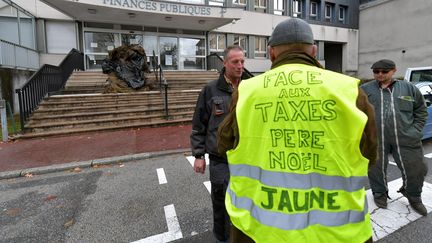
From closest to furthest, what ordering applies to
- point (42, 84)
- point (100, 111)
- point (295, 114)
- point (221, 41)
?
point (295, 114), point (100, 111), point (42, 84), point (221, 41)

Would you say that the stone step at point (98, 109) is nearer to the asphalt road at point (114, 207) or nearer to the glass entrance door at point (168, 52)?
the asphalt road at point (114, 207)

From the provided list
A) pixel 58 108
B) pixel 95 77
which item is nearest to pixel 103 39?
pixel 95 77

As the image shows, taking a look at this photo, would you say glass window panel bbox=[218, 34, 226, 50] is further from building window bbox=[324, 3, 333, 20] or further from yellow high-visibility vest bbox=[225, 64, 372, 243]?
yellow high-visibility vest bbox=[225, 64, 372, 243]

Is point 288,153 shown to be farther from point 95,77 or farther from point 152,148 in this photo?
point 95,77

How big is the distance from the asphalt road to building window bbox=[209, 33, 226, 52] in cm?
1414

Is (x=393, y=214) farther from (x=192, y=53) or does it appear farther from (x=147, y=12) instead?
(x=192, y=53)

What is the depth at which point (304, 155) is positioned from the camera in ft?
4.18

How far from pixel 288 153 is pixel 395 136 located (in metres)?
2.71

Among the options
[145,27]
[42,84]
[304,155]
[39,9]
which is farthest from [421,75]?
[39,9]

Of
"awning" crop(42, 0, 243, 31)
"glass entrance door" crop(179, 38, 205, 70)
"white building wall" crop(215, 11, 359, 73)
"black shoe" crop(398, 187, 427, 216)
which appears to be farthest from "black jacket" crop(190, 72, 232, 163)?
"white building wall" crop(215, 11, 359, 73)

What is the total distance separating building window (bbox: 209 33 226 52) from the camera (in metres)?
18.2

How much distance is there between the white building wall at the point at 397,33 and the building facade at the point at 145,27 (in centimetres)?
729

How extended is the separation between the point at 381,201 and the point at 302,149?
9.41 feet

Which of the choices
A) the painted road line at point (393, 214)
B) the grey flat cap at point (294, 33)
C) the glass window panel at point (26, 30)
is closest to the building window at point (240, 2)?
the glass window panel at point (26, 30)
